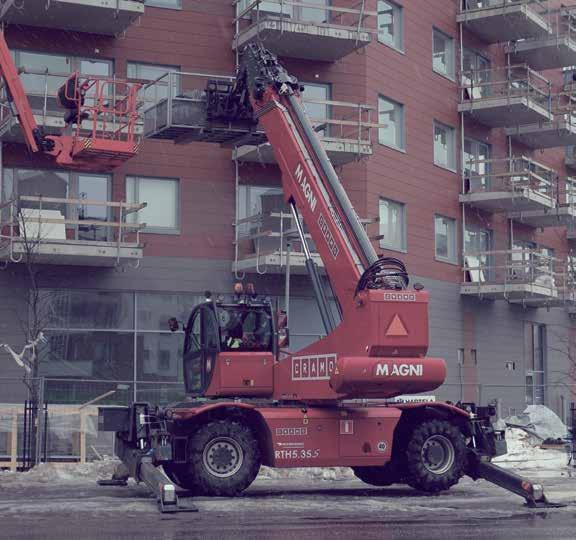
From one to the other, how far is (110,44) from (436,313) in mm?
12203

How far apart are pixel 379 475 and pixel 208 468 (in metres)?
3.89

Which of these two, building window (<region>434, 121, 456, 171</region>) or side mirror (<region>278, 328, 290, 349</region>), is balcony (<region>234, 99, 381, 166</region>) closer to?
building window (<region>434, 121, 456, 171</region>)

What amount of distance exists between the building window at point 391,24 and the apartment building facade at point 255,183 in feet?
0.23

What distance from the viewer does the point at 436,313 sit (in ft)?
113

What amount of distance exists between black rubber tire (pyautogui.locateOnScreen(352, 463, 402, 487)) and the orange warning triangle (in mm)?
3364

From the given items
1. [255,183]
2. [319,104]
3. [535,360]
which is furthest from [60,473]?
[535,360]

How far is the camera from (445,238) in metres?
35.8

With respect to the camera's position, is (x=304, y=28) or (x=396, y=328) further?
(x=304, y=28)

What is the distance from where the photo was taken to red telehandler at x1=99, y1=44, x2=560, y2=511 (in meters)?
17.3

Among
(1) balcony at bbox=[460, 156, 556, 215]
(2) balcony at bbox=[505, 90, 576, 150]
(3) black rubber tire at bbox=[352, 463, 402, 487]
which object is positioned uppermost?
(2) balcony at bbox=[505, 90, 576, 150]

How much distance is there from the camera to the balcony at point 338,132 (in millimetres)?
29391

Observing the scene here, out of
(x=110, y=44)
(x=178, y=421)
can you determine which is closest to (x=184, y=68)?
(x=110, y=44)

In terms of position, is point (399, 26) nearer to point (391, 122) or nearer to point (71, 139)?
point (391, 122)

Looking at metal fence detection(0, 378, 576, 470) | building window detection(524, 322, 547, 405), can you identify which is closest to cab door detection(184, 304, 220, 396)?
metal fence detection(0, 378, 576, 470)
